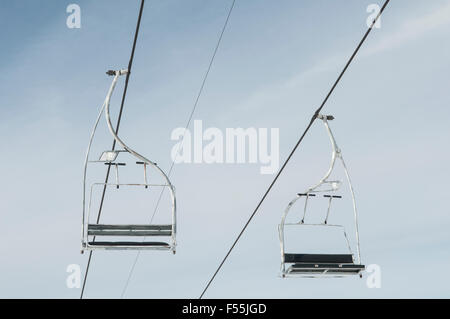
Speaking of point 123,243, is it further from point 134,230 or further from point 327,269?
point 327,269

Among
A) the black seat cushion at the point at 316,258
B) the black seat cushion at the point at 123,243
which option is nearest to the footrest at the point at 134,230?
the black seat cushion at the point at 123,243

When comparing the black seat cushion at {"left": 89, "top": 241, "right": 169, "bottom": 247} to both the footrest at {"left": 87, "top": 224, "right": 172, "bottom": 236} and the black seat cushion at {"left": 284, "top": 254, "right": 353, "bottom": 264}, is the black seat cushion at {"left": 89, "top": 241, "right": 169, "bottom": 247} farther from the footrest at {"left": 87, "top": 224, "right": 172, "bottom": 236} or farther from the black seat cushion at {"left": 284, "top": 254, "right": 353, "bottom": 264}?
the black seat cushion at {"left": 284, "top": 254, "right": 353, "bottom": 264}

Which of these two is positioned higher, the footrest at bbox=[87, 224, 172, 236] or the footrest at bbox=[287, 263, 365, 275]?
the footrest at bbox=[87, 224, 172, 236]

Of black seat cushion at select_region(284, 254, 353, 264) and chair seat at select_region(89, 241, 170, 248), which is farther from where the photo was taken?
black seat cushion at select_region(284, 254, 353, 264)

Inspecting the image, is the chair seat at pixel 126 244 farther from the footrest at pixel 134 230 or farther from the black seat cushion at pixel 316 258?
the black seat cushion at pixel 316 258

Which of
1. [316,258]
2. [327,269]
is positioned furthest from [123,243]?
[327,269]

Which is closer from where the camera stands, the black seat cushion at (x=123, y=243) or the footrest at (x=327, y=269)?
the black seat cushion at (x=123, y=243)

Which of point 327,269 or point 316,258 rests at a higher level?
point 316,258

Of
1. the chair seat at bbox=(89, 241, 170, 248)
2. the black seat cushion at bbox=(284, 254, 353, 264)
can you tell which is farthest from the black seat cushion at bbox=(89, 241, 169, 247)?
the black seat cushion at bbox=(284, 254, 353, 264)

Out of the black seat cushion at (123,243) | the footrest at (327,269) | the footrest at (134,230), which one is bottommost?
the footrest at (327,269)

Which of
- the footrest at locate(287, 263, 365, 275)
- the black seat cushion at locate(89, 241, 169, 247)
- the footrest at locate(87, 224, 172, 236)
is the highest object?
the footrest at locate(87, 224, 172, 236)

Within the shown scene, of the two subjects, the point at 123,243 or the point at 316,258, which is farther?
the point at 316,258
